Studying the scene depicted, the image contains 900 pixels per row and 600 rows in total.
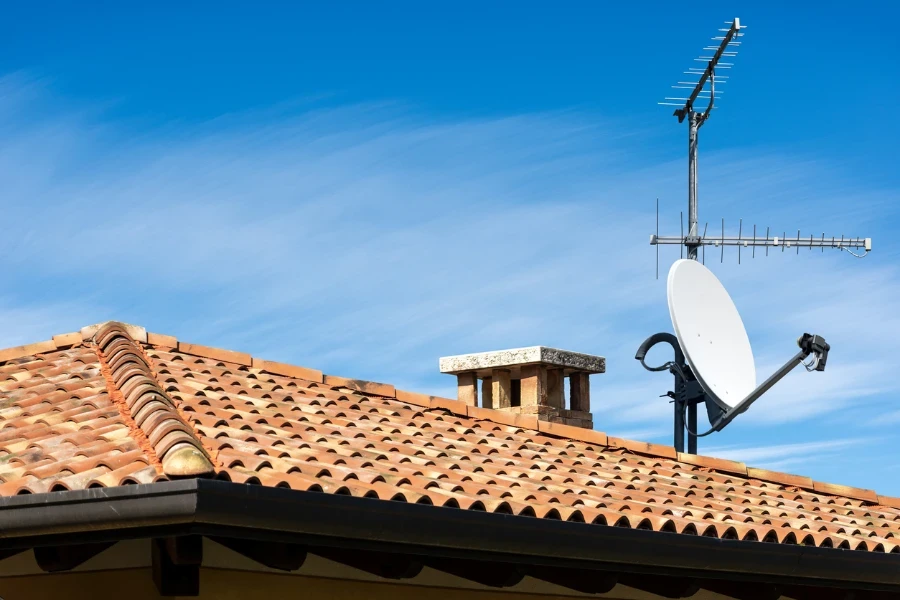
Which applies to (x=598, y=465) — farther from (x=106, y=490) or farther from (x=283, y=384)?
(x=106, y=490)

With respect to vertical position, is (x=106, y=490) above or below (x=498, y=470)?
below

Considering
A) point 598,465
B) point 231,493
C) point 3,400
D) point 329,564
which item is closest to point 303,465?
point 329,564

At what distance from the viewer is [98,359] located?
8125 mm

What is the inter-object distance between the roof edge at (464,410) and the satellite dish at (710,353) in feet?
4.07

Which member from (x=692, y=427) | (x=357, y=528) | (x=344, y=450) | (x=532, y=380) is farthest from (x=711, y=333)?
(x=357, y=528)

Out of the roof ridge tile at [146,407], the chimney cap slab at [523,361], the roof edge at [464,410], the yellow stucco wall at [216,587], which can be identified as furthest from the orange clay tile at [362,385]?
the yellow stucco wall at [216,587]

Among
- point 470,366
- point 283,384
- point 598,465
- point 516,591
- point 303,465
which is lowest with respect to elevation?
point 516,591

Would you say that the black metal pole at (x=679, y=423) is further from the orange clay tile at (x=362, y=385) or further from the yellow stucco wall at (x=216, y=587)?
the yellow stucco wall at (x=216, y=587)

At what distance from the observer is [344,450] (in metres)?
6.58

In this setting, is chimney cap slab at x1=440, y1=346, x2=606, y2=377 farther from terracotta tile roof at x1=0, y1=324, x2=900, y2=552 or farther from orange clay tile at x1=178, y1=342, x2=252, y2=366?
orange clay tile at x1=178, y1=342, x2=252, y2=366

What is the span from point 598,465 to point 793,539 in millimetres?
1908

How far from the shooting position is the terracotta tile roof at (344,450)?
17.5ft

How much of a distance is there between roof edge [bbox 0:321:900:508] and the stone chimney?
201cm

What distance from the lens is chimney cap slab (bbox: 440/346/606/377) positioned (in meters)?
11.7
